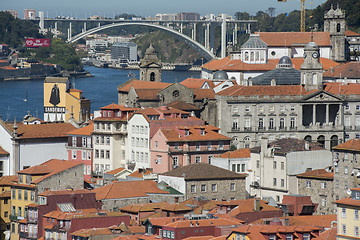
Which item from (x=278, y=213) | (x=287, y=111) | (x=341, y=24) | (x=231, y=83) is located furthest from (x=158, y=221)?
(x=341, y=24)

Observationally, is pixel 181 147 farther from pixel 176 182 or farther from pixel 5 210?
pixel 5 210

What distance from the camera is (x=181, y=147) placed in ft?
259

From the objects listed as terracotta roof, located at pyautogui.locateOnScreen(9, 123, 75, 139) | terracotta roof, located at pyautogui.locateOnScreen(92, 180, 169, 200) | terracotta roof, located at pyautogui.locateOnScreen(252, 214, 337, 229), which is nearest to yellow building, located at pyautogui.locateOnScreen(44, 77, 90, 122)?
terracotta roof, located at pyautogui.locateOnScreen(9, 123, 75, 139)

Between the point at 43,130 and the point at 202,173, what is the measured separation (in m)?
16.8

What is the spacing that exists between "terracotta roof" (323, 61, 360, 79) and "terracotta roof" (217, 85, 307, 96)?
503 inches

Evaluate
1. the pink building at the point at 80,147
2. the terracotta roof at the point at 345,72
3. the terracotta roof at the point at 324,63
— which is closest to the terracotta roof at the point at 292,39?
the terracotta roof at the point at 324,63

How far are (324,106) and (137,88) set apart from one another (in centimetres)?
1323

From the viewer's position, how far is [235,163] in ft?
252

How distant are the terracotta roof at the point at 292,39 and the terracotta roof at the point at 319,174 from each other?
167ft

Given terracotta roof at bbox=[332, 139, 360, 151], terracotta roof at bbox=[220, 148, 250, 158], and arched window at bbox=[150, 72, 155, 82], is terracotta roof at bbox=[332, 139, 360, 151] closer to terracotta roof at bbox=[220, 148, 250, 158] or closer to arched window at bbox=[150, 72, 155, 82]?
terracotta roof at bbox=[220, 148, 250, 158]

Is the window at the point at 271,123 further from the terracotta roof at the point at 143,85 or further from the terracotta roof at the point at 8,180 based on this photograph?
the terracotta roof at the point at 8,180

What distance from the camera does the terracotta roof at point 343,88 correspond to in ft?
317

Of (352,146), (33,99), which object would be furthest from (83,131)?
(33,99)

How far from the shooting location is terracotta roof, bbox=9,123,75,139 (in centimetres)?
8269
